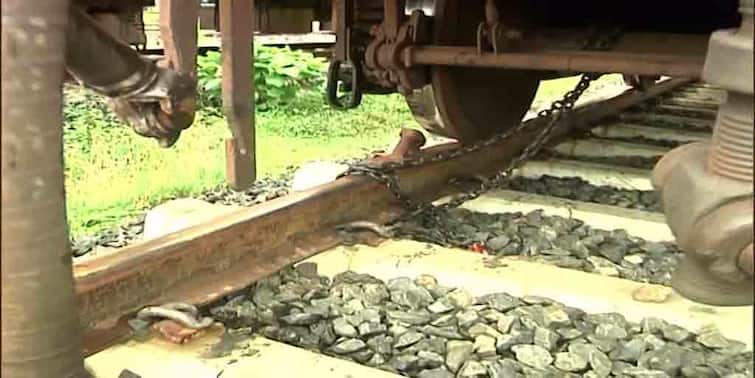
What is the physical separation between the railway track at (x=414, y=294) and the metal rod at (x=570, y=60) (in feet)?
1.46

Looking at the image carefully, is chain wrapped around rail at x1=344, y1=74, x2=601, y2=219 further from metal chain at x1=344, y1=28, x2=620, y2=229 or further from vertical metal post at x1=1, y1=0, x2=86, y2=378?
vertical metal post at x1=1, y1=0, x2=86, y2=378

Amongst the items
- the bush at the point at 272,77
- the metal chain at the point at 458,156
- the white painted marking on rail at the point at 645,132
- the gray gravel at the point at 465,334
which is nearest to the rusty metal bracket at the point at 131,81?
the gray gravel at the point at 465,334

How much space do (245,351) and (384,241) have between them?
88 cm

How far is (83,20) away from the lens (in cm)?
123

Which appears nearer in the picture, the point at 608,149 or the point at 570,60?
the point at 570,60

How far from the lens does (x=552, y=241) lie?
8.61ft

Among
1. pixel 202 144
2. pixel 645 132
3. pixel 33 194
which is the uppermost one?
pixel 33 194

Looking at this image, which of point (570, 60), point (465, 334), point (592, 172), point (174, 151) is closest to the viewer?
point (465, 334)

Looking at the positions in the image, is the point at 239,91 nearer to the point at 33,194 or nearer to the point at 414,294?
the point at 414,294

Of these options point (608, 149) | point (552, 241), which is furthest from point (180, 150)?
point (552, 241)

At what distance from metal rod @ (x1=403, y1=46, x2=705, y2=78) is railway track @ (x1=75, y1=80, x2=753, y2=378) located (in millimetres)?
446

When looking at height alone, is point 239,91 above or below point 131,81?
below

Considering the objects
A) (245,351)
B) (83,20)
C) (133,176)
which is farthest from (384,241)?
(133,176)

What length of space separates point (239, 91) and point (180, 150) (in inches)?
66.5
